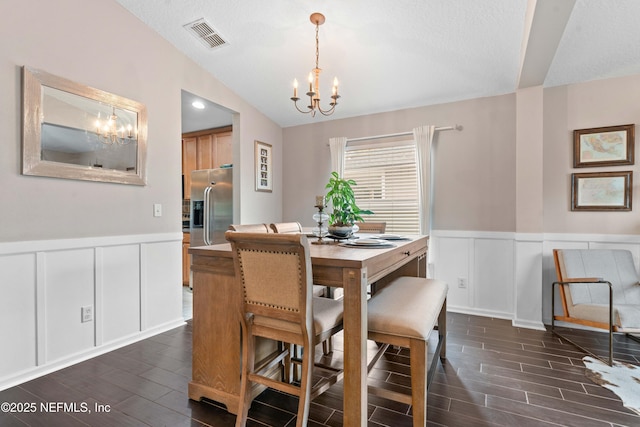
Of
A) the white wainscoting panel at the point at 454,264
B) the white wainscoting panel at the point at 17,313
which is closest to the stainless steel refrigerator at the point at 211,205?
the white wainscoting panel at the point at 17,313

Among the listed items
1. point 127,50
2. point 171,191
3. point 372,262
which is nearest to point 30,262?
point 171,191

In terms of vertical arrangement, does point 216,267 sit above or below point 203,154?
below

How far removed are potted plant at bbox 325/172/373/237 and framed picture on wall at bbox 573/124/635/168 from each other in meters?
2.47

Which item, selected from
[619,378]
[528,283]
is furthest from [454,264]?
[619,378]

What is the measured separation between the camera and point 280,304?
1.47 metres

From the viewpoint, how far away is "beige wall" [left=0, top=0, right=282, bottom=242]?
2084 mm

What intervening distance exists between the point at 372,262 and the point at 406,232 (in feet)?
8.31

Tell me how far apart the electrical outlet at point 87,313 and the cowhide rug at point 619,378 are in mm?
3604

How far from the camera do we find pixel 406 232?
390 cm

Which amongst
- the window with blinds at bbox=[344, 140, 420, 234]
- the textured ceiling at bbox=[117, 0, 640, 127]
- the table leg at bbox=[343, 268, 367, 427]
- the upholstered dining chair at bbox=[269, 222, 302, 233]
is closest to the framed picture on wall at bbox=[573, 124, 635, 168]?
the textured ceiling at bbox=[117, 0, 640, 127]

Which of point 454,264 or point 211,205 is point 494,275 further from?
point 211,205

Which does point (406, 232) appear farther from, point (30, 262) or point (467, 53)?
point (30, 262)

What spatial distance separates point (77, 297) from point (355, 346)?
7.29 feet

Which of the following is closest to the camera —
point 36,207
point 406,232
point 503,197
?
point 36,207
